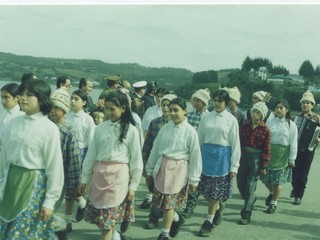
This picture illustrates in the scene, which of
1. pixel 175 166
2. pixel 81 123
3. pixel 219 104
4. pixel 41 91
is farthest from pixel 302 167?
pixel 41 91

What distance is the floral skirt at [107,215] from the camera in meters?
4.48

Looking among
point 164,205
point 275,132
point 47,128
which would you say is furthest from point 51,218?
point 275,132

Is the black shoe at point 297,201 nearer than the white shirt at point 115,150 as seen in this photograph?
No

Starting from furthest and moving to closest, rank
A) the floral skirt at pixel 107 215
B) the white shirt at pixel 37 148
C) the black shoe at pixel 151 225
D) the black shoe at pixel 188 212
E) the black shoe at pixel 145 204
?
the black shoe at pixel 145 204
the black shoe at pixel 188 212
the black shoe at pixel 151 225
the floral skirt at pixel 107 215
the white shirt at pixel 37 148

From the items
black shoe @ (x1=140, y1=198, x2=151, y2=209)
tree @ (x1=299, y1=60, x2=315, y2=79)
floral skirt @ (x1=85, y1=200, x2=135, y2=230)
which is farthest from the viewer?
tree @ (x1=299, y1=60, x2=315, y2=79)

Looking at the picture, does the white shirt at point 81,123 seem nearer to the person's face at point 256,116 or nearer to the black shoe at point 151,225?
the black shoe at point 151,225

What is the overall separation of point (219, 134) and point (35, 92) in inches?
113

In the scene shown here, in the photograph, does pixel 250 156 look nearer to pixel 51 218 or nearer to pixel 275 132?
pixel 275 132

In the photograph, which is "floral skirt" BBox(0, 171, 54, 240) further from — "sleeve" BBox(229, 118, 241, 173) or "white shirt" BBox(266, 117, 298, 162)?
"white shirt" BBox(266, 117, 298, 162)

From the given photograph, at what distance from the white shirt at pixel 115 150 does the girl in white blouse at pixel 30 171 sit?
34.1 inches

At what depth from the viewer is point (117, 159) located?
14.8 feet

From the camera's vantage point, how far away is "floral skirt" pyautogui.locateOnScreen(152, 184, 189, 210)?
5211 millimetres

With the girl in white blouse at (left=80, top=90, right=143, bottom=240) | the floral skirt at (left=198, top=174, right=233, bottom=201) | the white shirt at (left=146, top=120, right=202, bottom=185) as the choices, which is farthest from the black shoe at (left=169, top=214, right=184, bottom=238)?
the girl in white blouse at (left=80, top=90, right=143, bottom=240)

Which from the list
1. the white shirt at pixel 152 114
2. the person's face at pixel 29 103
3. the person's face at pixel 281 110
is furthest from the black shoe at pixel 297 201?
the person's face at pixel 29 103
